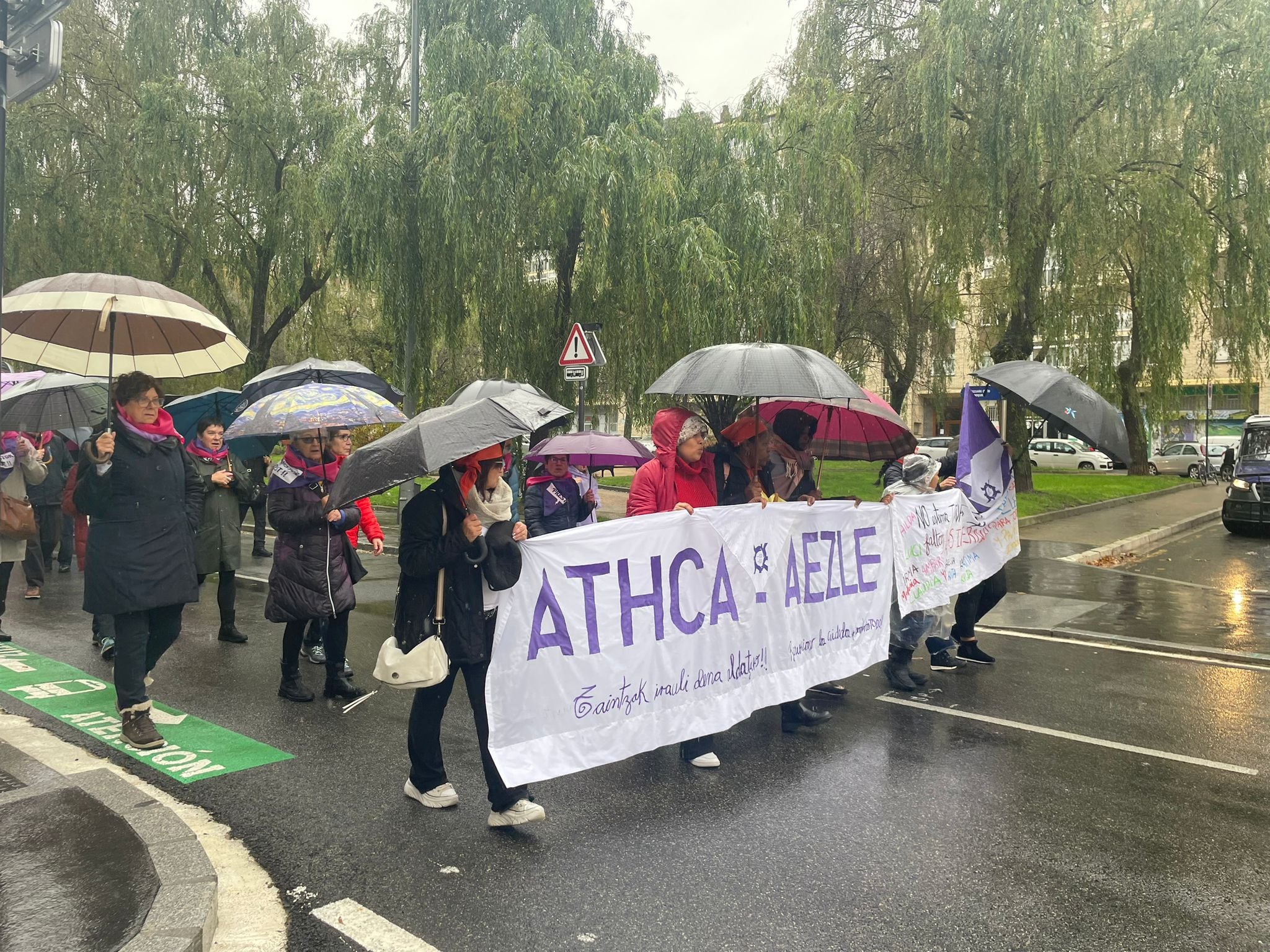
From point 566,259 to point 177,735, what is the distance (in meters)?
9.91

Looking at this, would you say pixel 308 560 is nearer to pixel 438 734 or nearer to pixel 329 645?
pixel 329 645

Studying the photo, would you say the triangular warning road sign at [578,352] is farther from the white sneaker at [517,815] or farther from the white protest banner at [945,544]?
the white sneaker at [517,815]

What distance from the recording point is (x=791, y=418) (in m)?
6.32

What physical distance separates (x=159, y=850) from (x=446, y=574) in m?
1.51

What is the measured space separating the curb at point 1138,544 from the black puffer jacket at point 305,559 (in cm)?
1131

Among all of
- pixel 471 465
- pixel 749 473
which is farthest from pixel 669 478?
pixel 471 465

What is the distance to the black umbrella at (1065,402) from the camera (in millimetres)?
6523

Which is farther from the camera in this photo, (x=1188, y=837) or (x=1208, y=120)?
(x=1208, y=120)

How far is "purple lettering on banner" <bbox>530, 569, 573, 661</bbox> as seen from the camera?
14.5ft

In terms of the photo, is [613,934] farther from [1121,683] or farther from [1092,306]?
[1092,306]

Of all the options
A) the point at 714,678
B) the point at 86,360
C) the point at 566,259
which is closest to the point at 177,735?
the point at 714,678

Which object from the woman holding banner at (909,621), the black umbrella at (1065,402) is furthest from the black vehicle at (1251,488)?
the woman holding banner at (909,621)

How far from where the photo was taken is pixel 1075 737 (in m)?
5.75

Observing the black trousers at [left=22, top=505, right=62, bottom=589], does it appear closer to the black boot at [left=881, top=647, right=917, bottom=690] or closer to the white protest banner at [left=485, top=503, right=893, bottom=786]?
the white protest banner at [left=485, top=503, right=893, bottom=786]
